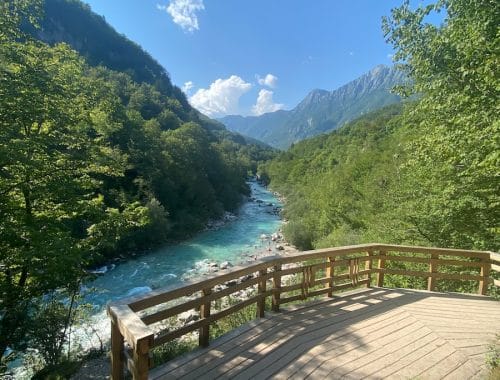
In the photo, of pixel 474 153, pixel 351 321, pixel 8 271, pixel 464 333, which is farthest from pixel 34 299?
pixel 474 153

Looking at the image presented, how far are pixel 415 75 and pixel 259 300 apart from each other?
6.87m

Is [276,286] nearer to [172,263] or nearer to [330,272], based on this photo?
[330,272]

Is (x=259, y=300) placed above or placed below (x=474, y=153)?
below

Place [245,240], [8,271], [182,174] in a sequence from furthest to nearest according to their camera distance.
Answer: [182,174], [245,240], [8,271]

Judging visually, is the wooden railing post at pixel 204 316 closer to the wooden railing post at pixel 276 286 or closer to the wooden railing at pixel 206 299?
the wooden railing at pixel 206 299

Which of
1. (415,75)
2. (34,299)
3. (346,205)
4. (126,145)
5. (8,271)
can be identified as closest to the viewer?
(8,271)

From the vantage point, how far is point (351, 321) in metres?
4.92

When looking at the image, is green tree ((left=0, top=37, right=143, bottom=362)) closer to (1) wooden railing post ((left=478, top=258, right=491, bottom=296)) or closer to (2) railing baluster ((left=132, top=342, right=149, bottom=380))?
(2) railing baluster ((left=132, top=342, right=149, bottom=380))

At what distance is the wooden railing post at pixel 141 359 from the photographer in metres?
2.43

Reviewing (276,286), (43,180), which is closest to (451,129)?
(276,286)

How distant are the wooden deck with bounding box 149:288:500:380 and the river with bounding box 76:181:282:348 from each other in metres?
7.63

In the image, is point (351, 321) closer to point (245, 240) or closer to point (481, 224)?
point (481, 224)

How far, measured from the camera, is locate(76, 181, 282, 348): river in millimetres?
13403

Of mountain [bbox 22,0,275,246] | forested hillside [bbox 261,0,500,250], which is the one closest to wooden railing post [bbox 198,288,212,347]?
forested hillside [bbox 261,0,500,250]
